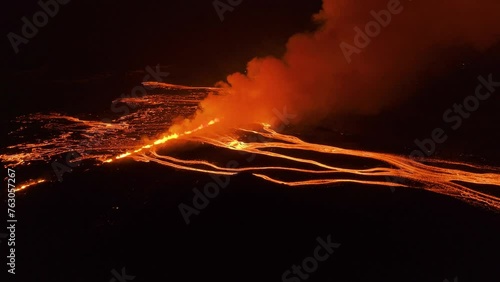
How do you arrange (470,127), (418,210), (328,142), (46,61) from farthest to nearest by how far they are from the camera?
(46,61)
(470,127)
(328,142)
(418,210)

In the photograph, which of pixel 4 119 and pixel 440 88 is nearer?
pixel 4 119

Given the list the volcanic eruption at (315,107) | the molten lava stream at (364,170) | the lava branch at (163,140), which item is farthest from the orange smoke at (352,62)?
the molten lava stream at (364,170)

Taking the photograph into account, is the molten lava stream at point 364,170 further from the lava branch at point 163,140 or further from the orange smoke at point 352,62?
the orange smoke at point 352,62

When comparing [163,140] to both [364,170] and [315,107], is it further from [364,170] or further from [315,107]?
[364,170]

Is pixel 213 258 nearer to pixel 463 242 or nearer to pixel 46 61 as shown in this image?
pixel 463 242

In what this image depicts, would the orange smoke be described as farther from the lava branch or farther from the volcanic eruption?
the lava branch

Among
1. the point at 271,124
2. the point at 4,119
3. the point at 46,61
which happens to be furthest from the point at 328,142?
the point at 46,61
